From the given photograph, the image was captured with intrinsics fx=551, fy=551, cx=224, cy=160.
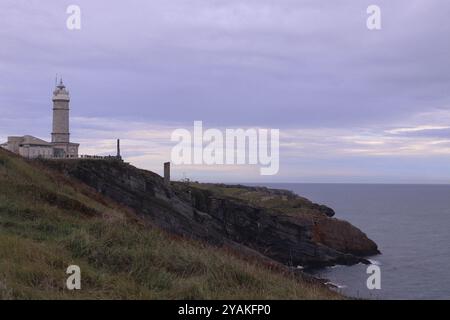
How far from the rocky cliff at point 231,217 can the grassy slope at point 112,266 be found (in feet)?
76.2

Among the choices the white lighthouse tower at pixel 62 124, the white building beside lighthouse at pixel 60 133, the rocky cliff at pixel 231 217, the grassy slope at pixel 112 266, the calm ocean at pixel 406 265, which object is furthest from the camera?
the white lighthouse tower at pixel 62 124

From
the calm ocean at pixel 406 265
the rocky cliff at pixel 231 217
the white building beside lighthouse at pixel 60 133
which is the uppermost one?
the white building beside lighthouse at pixel 60 133

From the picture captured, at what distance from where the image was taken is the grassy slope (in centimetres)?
853

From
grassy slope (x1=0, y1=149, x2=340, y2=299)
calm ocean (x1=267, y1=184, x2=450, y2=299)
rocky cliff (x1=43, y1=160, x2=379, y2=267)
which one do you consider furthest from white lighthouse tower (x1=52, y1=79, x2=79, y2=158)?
grassy slope (x1=0, y1=149, x2=340, y2=299)

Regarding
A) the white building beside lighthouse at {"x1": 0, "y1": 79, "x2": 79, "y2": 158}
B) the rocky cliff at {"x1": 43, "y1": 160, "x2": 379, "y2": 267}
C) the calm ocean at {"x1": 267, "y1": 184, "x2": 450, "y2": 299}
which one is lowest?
the calm ocean at {"x1": 267, "y1": 184, "x2": 450, "y2": 299}

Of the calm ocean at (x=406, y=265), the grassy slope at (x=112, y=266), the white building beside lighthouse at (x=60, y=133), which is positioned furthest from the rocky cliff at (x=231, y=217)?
the grassy slope at (x=112, y=266)

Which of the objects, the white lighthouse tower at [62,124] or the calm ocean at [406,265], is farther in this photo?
the white lighthouse tower at [62,124]

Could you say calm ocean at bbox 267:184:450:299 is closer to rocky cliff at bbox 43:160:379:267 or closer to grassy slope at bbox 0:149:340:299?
rocky cliff at bbox 43:160:379:267

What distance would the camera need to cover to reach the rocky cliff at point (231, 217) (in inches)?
1700

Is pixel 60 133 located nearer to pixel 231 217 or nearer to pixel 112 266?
pixel 231 217

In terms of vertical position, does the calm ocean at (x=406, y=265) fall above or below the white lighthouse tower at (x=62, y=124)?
below

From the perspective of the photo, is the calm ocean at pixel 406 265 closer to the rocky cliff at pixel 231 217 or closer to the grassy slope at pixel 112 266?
the rocky cliff at pixel 231 217

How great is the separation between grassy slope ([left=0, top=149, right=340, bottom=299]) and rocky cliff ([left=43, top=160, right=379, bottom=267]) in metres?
23.2
